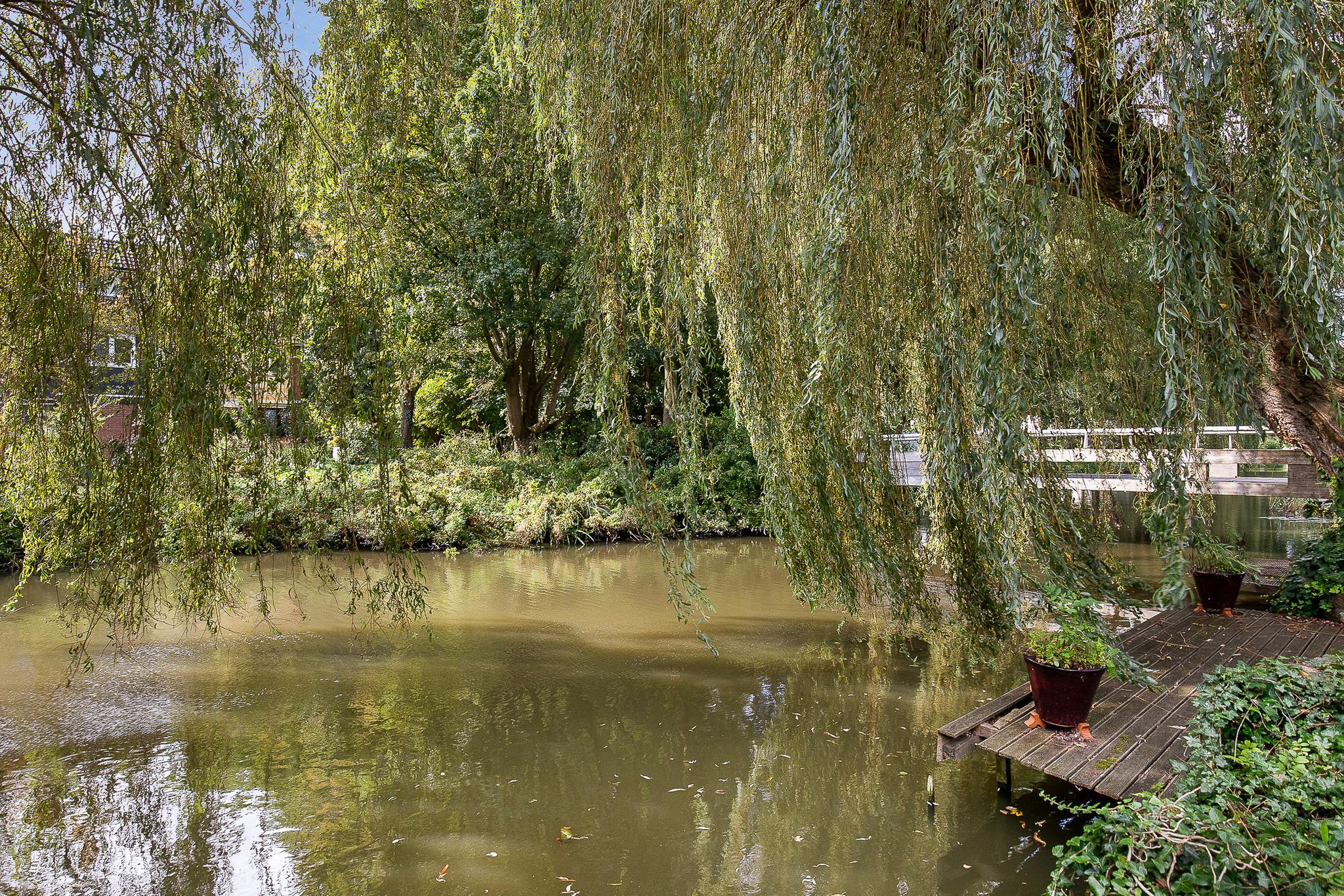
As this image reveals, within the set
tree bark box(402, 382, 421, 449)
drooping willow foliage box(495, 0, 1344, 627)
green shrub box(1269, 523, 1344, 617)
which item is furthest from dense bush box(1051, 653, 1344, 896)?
tree bark box(402, 382, 421, 449)

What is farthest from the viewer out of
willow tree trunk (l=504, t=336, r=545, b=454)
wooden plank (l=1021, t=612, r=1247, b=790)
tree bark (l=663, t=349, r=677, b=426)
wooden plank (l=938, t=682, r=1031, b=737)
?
willow tree trunk (l=504, t=336, r=545, b=454)

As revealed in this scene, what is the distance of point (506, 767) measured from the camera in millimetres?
4469

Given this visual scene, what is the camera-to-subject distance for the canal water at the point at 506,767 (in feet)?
11.2

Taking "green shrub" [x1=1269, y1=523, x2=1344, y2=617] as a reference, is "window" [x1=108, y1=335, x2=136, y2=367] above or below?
above

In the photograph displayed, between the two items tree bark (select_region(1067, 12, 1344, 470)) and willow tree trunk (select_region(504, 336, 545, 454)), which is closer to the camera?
tree bark (select_region(1067, 12, 1344, 470))

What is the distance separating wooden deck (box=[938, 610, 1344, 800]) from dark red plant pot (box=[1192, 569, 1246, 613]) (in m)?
0.34

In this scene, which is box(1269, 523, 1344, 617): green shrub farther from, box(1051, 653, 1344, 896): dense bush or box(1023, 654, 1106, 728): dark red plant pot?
box(1023, 654, 1106, 728): dark red plant pot

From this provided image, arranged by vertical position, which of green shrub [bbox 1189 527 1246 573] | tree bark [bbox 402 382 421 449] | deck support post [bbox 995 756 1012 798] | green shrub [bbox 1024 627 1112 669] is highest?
tree bark [bbox 402 382 421 449]

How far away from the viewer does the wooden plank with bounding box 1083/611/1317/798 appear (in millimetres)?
3207

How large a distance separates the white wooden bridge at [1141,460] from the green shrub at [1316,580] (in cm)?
75

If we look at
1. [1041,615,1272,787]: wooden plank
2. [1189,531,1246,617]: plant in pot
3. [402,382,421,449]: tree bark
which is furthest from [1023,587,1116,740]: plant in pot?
[402,382,421,449]: tree bark

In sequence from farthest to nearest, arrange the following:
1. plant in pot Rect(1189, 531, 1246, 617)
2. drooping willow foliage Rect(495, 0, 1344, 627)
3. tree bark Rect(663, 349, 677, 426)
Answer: plant in pot Rect(1189, 531, 1246, 617) → tree bark Rect(663, 349, 677, 426) → drooping willow foliage Rect(495, 0, 1344, 627)

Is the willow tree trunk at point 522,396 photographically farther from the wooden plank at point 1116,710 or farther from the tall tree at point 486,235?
the wooden plank at point 1116,710

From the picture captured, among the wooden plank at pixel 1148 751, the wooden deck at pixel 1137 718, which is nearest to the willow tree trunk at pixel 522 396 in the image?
the wooden deck at pixel 1137 718
